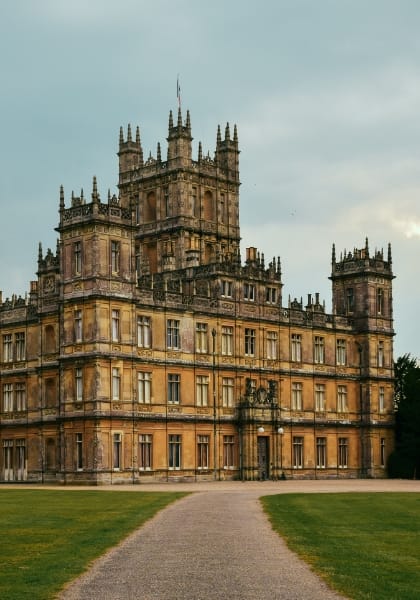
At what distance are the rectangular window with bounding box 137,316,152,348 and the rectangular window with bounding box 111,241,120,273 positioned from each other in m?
3.88

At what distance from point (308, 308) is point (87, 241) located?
24620 mm

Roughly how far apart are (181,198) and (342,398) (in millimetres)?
20187

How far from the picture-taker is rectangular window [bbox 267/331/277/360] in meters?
83.0

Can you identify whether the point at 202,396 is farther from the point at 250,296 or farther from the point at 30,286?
the point at 30,286

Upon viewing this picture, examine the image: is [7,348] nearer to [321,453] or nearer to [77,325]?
[77,325]

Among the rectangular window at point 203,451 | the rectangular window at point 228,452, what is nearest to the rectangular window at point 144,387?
the rectangular window at point 203,451

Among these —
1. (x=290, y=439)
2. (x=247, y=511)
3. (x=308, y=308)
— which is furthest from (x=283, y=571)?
(x=308, y=308)

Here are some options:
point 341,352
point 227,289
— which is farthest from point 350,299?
point 227,289

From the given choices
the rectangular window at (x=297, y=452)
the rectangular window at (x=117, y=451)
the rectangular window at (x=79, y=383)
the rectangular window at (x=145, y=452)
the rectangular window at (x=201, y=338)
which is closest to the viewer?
the rectangular window at (x=117, y=451)

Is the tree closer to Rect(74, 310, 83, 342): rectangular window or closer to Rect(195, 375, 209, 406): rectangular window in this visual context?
Rect(195, 375, 209, 406): rectangular window

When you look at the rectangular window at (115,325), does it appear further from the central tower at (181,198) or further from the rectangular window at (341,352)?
the rectangular window at (341,352)

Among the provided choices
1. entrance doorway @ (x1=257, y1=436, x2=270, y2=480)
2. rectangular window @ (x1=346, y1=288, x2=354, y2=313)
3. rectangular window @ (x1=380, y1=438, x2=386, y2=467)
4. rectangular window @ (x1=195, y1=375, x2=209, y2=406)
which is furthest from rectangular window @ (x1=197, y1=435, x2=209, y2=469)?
rectangular window @ (x1=346, y1=288, x2=354, y2=313)

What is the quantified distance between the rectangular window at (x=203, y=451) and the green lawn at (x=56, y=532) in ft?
83.2

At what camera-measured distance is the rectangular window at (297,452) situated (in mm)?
83906
